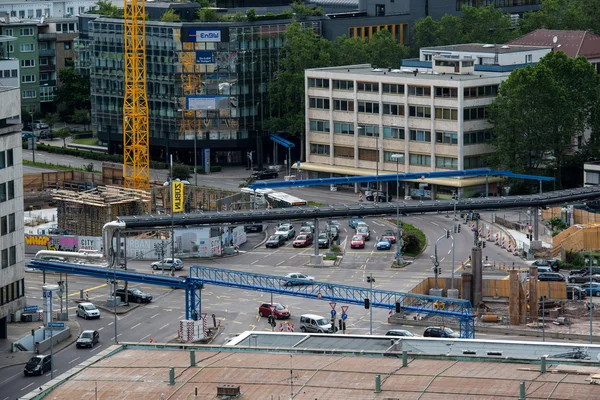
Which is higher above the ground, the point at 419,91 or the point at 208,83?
the point at 208,83

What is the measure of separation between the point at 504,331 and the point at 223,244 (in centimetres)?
3936

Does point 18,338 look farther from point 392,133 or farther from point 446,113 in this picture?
point 392,133

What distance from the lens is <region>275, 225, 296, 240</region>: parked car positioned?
14675 cm

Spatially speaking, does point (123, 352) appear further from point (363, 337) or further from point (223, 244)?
point (223, 244)

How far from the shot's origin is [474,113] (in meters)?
165

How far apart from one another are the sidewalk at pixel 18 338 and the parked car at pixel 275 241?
31.6m

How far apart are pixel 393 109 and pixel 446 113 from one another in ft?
24.6

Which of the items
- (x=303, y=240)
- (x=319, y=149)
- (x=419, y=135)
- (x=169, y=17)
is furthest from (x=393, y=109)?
(x=169, y=17)

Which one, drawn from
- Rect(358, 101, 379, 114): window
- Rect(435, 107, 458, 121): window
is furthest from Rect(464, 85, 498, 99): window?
Rect(358, 101, 379, 114): window

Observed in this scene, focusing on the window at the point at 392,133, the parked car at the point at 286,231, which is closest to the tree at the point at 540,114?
the window at the point at 392,133

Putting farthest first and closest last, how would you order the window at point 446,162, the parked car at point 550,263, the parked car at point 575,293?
1. the window at point 446,162
2. the parked car at point 550,263
3. the parked car at point 575,293

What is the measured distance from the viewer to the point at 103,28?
19762cm

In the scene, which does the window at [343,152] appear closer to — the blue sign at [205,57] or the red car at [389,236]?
the blue sign at [205,57]

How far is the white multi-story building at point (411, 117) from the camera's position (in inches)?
6462
